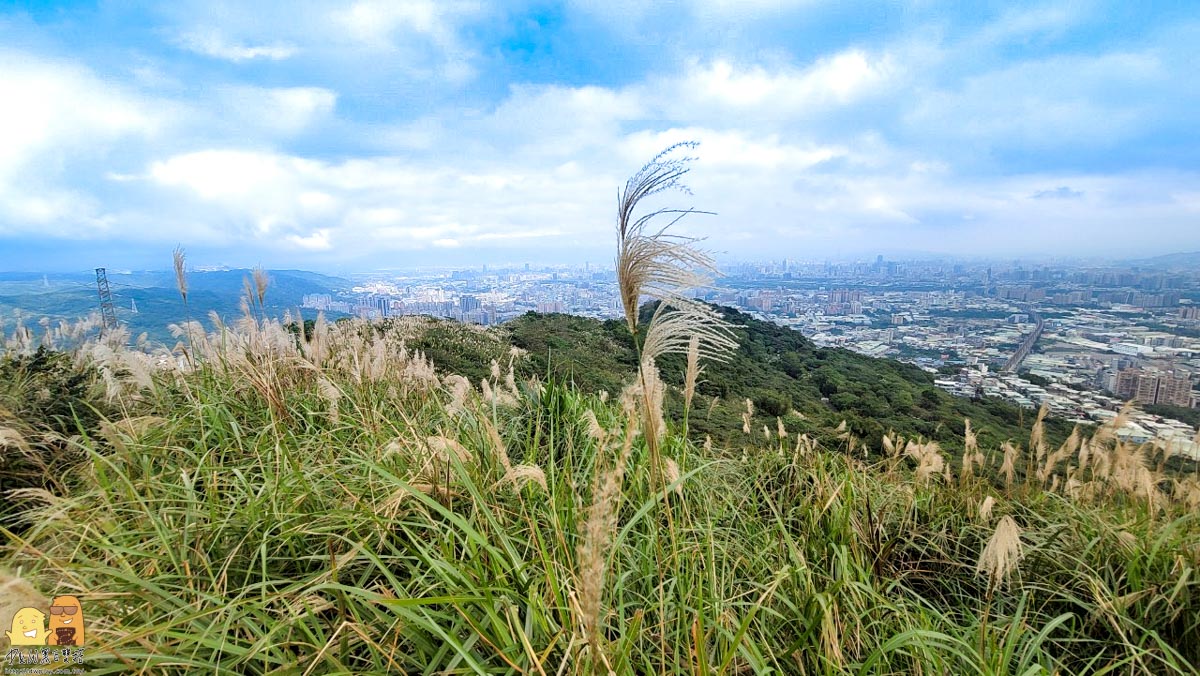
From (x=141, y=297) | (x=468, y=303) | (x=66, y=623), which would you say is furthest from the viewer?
(x=468, y=303)

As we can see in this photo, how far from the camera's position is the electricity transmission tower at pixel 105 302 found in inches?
→ 242

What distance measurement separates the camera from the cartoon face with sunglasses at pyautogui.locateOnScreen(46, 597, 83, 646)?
158 cm

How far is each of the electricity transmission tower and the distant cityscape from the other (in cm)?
318

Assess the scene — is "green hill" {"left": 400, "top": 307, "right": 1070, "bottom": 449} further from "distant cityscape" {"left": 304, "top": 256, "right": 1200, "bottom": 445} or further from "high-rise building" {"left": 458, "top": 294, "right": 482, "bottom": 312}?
"high-rise building" {"left": 458, "top": 294, "right": 482, "bottom": 312}

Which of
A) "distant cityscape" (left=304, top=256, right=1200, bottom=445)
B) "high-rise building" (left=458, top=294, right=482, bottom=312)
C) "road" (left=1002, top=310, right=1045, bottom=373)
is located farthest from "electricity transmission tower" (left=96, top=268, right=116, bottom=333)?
"road" (left=1002, top=310, right=1045, bottom=373)

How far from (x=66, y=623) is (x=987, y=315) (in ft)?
111

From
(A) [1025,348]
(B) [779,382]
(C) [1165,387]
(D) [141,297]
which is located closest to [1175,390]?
(C) [1165,387]

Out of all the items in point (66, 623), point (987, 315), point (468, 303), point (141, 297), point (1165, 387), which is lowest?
point (987, 315)

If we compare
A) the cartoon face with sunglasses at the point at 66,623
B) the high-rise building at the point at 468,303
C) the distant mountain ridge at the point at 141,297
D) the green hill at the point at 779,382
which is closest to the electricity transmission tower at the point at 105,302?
the distant mountain ridge at the point at 141,297

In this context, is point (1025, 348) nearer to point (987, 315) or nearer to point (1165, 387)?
point (987, 315)

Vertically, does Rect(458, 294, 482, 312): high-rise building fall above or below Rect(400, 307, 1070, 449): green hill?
above

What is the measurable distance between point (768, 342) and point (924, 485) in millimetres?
17598

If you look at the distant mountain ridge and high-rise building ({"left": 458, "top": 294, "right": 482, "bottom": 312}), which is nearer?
the distant mountain ridge

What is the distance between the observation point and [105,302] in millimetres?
6965
